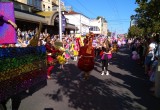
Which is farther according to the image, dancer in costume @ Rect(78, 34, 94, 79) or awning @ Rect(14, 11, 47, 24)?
awning @ Rect(14, 11, 47, 24)

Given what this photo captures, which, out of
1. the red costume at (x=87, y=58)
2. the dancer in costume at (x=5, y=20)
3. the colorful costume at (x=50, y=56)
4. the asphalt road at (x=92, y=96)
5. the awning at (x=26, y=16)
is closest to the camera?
the dancer in costume at (x=5, y=20)

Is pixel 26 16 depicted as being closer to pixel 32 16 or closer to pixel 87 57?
pixel 32 16

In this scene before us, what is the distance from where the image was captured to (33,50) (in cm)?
530

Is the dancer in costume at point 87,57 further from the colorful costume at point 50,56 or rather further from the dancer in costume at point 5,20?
the dancer in costume at point 5,20

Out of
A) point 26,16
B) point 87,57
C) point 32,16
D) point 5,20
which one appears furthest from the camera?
point 32,16

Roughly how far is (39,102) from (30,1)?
30.3m

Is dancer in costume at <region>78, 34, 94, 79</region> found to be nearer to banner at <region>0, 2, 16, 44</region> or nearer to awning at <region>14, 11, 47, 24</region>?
banner at <region>0, 2, 16, 44</region>

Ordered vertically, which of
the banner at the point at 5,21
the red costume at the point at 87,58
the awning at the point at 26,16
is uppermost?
the awning at the point at 26,16

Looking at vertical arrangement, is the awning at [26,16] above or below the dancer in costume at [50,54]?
above

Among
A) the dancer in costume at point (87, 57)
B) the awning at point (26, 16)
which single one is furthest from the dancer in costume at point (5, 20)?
the awning at point (26, 16)

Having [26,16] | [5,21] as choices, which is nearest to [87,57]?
[5,21]

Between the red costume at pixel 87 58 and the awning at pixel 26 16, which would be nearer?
the red costume at pixel 87 58

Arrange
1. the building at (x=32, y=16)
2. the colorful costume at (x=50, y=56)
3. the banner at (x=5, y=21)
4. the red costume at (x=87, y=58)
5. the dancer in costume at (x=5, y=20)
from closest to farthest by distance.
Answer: the dancer in costume at (x=5, y=20), the banner at (x=5, y=21), the red costume at (x=87, y=58), the colorful costume at (x=50, y=56), the building at (x=32, y=16)

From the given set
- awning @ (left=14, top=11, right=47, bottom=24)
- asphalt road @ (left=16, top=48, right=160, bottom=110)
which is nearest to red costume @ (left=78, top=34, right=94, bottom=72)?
asphalt road @ (left=16, top=48, right=160, bottom=110)
